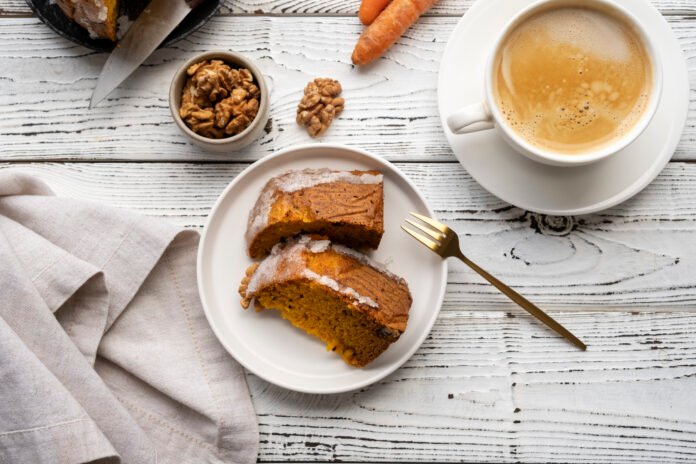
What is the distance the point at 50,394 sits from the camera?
1.64 m

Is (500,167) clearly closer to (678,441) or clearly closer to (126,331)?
(678,441)

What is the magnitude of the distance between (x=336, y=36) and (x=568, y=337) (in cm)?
108

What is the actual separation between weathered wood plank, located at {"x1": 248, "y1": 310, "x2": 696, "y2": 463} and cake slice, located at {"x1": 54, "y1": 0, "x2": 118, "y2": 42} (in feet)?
3.40

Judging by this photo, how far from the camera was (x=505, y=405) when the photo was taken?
188 centimetres

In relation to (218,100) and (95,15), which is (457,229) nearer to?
(218,100)

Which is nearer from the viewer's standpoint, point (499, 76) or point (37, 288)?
point (499, 76)

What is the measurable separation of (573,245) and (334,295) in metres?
0.73

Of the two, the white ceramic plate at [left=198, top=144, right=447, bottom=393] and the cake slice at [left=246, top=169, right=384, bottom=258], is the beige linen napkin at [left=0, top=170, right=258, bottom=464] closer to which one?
the white ceramic plate at [left=198, top=144, right=447, bottom=393]

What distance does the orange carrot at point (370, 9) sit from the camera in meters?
1.88

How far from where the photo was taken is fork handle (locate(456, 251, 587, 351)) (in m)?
1.79

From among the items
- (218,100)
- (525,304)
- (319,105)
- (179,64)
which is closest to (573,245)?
(525,304)

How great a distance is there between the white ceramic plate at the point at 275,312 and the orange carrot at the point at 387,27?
0.30 metres

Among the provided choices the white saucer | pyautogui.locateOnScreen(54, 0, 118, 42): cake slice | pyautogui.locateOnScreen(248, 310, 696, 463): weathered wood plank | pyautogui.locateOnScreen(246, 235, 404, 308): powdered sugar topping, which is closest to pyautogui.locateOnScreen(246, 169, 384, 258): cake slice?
pyautogui.locateOnScreen(246, 235, 404, 308): powdered sugar topping

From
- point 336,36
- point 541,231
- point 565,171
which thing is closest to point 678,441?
point 541,231
